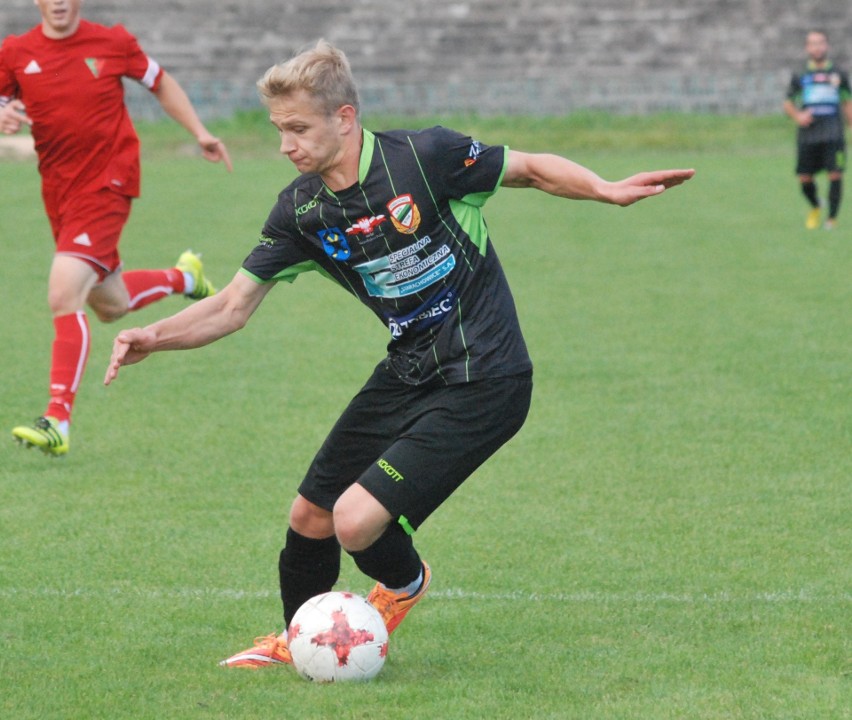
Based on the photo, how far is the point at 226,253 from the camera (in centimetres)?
1466

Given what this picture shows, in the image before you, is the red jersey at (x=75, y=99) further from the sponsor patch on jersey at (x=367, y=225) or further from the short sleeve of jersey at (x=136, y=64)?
the sponsor patch on jersey at (x=367, y=225)

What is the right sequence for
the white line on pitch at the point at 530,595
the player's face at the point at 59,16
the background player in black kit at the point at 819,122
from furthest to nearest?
the background player in black kit at the point at 819,122, the player's face at the point at 59,16, the white line on pitch at the point at 530,595

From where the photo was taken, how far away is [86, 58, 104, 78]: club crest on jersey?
25.2 feet

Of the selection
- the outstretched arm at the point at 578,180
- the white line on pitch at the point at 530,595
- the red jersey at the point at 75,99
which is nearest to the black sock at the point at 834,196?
the red jersey at the point at 75,99

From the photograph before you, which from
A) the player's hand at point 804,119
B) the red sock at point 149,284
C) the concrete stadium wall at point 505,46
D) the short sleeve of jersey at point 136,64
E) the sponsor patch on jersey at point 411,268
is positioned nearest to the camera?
the sponsor patch on jersey at point 411,268

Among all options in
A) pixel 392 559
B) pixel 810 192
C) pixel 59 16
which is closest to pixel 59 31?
pixel 59 16

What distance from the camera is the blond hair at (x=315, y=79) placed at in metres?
4.15

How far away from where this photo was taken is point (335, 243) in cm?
439

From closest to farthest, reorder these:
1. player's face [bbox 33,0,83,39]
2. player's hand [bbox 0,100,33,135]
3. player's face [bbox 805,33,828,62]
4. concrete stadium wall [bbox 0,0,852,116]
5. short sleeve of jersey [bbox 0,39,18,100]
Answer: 1. player's hand [bbox 0,100,33,135]
2. player's face [bbox 33,0,83,39]
3. short sleeve of jersey [bbox 0,39,18,100]
4. player's face [bbox 805,33,828,62]
5. concrete stadium wall [bbox 0,0,852,116]

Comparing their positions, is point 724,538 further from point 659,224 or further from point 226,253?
point 659,224

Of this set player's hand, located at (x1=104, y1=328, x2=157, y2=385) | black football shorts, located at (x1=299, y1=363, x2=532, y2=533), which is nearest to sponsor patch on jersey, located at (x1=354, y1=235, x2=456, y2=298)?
black football shorts, located at (x1=299, y1=363, x2=532, y2=533)

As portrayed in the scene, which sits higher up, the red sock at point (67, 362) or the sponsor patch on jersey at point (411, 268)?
the sponsor patch on jersey at point (411, 268)

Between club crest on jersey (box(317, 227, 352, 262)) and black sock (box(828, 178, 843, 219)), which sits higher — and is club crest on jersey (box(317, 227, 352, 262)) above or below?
above

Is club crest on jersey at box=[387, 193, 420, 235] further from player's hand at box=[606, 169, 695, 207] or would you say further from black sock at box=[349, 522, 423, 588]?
black sock at box=[349, 522, 423, 588]
